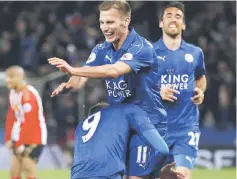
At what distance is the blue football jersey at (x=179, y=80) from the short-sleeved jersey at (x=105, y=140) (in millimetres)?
2917

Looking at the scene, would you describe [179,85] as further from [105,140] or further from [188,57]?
[105,140]

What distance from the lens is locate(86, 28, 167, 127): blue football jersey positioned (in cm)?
632

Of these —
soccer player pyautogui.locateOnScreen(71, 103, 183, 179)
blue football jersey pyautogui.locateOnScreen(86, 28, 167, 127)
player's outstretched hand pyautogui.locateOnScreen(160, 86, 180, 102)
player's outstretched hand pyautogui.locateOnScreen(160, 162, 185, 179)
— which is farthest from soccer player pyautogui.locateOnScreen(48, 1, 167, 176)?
player's outstretched hand pyautogui.locateOnScreen(160, 86, 180, 102)

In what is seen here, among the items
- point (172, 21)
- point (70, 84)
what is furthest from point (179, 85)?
point (70, 84)

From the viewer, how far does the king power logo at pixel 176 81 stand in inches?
351

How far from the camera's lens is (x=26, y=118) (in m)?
12.0

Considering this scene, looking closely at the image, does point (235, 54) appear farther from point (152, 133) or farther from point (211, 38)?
point (152, 133)

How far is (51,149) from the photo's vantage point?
1608cm

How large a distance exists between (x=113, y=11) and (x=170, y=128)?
3.04 m

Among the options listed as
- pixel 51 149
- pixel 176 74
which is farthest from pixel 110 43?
pixel 51 149

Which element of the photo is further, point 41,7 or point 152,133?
point 41,7

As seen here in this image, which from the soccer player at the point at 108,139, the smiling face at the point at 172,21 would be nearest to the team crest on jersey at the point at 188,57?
the smiling face at the point at 172,21

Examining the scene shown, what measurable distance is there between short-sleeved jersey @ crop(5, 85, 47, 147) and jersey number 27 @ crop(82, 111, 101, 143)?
5.97m

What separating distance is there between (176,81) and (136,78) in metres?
2.64
